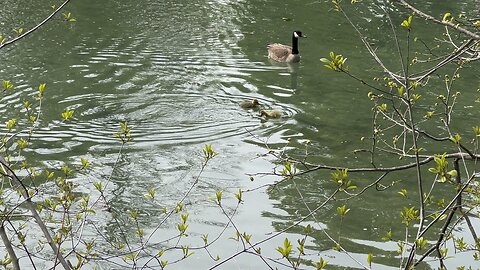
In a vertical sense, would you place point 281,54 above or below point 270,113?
below

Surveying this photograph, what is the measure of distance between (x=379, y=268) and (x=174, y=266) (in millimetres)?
1974

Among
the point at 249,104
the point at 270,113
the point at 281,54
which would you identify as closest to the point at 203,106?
the point at 249,104

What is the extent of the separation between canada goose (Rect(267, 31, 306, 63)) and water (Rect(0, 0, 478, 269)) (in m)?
0.20

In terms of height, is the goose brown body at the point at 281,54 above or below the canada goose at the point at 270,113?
below

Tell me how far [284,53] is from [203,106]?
3338mm

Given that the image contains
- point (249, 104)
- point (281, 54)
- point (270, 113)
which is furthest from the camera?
point (281, 54)

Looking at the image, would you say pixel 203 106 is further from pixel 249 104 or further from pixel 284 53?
pixel 284 53

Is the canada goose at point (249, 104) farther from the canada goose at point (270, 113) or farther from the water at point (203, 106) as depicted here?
the canada goose at point (270, 113)

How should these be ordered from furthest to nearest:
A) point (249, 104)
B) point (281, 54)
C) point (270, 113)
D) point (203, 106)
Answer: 1. point (281, 54)
2. point (203, 106)
3. point (249, 104)
4. point (270, 113)

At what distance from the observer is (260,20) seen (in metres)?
18.2

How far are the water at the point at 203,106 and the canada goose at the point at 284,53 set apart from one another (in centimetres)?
20

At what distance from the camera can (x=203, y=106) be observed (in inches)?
480

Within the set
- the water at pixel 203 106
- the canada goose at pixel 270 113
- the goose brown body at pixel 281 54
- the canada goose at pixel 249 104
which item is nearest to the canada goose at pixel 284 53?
the goose brown body at pixel 281 54

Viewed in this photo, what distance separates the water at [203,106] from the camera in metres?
8.57
